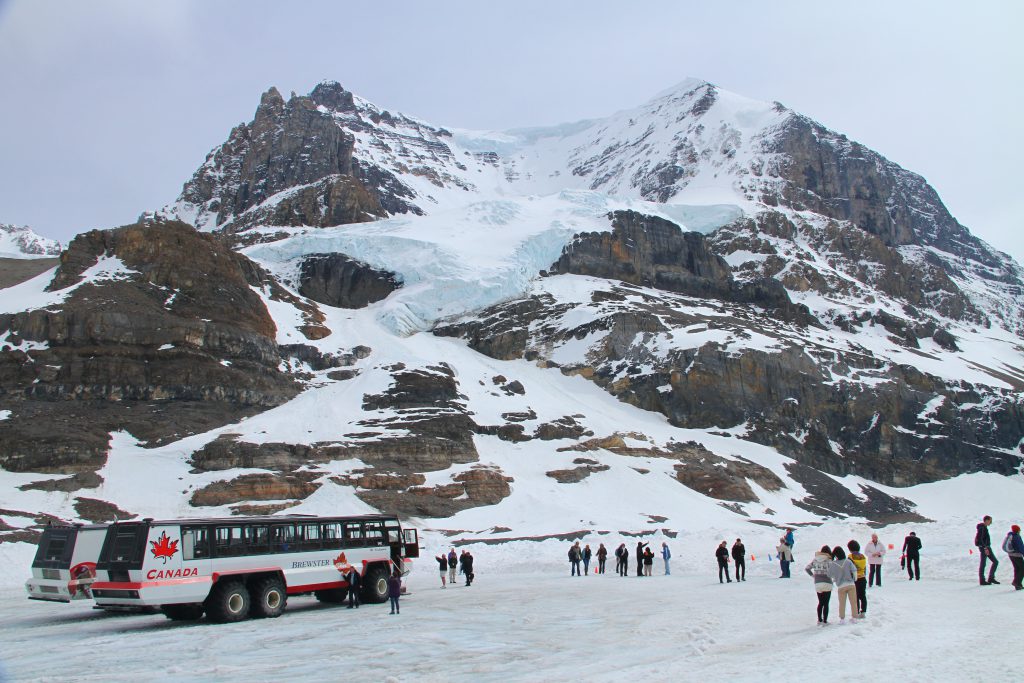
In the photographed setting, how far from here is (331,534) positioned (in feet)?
78.6

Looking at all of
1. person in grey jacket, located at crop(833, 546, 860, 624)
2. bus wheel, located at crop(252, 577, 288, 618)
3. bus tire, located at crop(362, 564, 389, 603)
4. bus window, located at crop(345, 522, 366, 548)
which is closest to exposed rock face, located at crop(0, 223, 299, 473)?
bus window, located at crop(345, 522, 366, 548)

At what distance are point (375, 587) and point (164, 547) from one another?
7.53 meters

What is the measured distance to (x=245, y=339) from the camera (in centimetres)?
7912

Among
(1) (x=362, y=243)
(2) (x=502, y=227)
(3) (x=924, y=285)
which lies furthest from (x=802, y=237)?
(1) (x=362, y=243)

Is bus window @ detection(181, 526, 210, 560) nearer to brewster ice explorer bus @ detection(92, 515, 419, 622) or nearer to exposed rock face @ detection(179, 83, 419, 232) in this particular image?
brewster ice explorer bus @ detection(92, 515, 419, 622)

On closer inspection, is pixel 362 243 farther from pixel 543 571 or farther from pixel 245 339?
pixel 543 571

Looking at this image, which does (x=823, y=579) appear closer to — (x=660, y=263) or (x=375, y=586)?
(x=375, y=586)

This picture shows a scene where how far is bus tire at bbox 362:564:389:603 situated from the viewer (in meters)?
24.8

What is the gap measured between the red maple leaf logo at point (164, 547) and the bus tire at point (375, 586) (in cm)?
703

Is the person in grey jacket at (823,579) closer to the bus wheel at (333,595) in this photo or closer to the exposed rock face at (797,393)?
the bus wheel at (333,595)

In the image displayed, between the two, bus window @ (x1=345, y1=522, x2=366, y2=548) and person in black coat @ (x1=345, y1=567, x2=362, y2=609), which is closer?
person in black coat @ (x1=345, y1=567, x2=362, y2=609)

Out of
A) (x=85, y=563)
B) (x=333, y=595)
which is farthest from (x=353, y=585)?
(x=85, y=563)

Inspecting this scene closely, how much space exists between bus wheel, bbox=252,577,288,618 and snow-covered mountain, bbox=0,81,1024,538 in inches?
1262

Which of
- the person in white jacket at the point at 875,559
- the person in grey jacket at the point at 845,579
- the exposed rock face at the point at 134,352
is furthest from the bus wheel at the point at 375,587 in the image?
the exposed rock face at the point at 134,352
